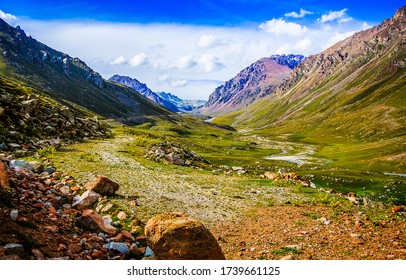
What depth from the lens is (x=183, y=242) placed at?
1228 centimetres

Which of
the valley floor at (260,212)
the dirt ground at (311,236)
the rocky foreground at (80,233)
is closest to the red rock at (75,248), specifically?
A: the rocky foreground at (80,233)

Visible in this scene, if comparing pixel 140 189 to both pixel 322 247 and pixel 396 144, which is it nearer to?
pixel 322 247

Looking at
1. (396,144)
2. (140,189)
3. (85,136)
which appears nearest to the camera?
(140,189)

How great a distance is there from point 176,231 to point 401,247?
1140 centimetres

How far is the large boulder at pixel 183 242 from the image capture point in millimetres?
12188

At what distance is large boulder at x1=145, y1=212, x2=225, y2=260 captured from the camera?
1219 cm

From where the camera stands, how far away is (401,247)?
50.5 feet

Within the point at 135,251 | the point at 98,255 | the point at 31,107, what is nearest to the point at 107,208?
the point at 135,251

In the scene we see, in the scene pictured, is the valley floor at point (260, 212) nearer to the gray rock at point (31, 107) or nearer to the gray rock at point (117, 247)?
the gray rock at point (117, 247)

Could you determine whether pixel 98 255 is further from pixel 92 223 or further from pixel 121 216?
pixel 121 216

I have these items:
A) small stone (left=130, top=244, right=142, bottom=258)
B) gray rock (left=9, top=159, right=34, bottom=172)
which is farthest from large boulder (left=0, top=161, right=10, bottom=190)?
gray rock (left=9, top=159, right=34, bottom=172)
